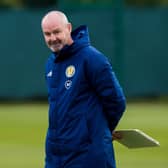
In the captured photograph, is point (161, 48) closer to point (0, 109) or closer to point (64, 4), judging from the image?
point (64, 4)

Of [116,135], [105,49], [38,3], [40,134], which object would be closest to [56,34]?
[116,135]

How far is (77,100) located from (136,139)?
2.38 feet

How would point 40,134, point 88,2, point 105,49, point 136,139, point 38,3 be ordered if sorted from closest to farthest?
point 136,139 < point 40,134 < point 105,49 < point 88,2 < point 38,3

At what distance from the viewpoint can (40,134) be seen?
17312 millimetres

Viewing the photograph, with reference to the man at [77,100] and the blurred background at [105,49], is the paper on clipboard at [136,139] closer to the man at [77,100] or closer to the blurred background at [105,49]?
the man at [77,100]

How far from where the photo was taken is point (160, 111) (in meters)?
22.6

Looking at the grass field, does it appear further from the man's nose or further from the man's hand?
the man's nose

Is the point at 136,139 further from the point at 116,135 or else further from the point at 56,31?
the point at 56,31

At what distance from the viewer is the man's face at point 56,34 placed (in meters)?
6.80

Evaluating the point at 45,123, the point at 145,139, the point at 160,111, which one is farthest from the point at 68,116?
the point at 160,111

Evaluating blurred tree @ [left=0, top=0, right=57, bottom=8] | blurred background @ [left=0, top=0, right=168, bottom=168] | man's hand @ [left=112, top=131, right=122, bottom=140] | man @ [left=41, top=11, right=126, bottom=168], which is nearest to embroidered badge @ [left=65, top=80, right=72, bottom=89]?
man @ [left=41, top=11, right=126, bottom=168]

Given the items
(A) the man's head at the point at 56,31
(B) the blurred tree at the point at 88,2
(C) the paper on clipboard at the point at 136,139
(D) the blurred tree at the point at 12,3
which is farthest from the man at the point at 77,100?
(D) the blurred tree at the point at 12,3

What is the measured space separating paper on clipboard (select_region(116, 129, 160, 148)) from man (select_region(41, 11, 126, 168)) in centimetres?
33

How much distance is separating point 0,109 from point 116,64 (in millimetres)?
3510
